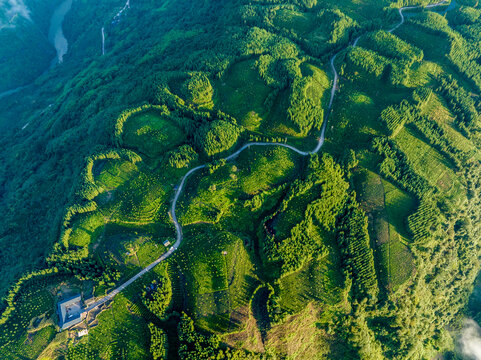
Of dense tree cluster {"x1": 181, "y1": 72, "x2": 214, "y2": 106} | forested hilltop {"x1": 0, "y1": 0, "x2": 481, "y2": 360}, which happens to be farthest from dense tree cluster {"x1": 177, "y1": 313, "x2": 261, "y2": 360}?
dense tree cluster {"x1": 181, "y1": 72, "x2": 214, "y2": 106}

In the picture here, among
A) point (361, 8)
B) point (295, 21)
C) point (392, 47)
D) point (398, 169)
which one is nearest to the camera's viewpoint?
point (398, 169)

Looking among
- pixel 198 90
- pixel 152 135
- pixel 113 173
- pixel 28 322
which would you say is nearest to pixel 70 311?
pixel 28 322

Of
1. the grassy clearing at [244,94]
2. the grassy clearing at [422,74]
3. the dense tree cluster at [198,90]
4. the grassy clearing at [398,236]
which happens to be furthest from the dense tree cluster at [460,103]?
the dense tree cluster at [198,90]

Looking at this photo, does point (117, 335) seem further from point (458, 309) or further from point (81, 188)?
point (458, 309)

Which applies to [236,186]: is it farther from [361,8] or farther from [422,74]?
[361,8]

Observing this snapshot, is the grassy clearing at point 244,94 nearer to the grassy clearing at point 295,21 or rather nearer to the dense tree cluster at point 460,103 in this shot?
the grassy clearing at point 295,21

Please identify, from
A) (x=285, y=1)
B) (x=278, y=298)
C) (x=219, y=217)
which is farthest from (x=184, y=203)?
(x=285, y=1)
